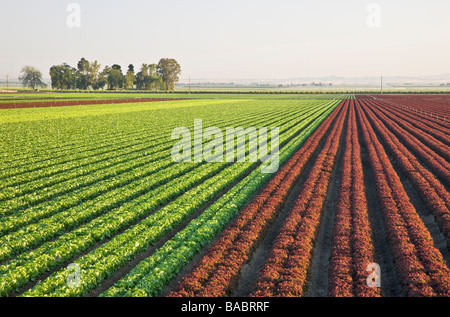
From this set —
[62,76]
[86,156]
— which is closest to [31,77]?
[62,76]

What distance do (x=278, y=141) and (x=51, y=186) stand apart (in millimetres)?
18713

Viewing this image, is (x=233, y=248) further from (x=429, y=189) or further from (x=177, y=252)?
(x=429, y=189)

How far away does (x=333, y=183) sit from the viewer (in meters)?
19.5

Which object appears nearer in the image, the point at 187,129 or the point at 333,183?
the point at 333,183

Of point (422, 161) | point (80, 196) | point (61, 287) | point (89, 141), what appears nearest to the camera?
point (61, 287)

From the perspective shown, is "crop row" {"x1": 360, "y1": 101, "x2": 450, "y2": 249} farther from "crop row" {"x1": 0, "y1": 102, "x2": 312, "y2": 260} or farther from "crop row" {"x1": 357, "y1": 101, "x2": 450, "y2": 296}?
"crop row" {"x1": 0, "y1": 102, "x2": 312, "y2": 260}

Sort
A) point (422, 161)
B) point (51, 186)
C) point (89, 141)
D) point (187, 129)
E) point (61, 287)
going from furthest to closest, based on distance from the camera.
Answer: point (187, 129) → point (89, 141) → point (422, 161) → point (51, 186) → point (61, 287)

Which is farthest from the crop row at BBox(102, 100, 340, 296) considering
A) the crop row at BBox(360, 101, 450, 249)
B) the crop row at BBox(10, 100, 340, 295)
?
the crop row at BBox(360, 101, 450, 249)

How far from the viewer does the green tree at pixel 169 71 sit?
19425 cm

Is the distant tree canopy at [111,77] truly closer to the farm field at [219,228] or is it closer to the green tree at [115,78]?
the green tree at [115,78]

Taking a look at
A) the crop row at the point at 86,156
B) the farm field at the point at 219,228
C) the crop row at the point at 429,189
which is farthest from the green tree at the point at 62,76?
the crop row at the point at 429,189

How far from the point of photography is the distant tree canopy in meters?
173
